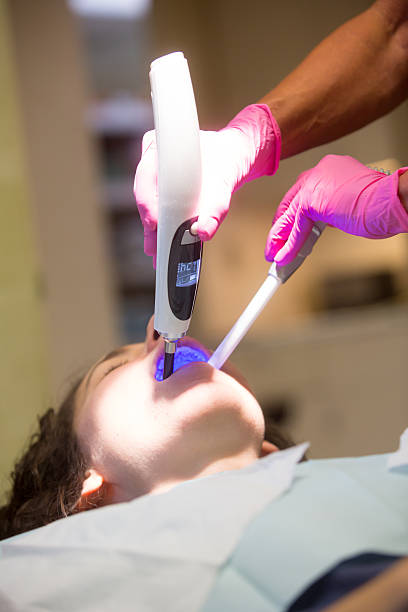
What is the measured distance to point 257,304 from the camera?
1.03 meters

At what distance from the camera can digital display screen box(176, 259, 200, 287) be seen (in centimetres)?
91

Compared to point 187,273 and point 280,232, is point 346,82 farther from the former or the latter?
point 187,273

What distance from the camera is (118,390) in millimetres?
1047

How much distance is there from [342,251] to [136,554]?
326 centimetres

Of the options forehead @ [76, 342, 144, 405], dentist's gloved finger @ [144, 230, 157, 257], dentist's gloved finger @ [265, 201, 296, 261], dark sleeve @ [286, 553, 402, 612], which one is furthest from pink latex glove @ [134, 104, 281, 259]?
dark sleeve @ [286, 553, 402, 612]

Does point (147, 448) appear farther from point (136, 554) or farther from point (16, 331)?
point (16, 331)

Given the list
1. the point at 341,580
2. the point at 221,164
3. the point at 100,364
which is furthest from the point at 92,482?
the point at 221,164

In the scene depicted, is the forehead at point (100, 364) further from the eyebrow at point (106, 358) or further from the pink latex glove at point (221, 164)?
the pink latex glove at point (221, 164)

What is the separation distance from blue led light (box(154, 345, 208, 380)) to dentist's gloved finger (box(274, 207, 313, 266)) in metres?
0.23

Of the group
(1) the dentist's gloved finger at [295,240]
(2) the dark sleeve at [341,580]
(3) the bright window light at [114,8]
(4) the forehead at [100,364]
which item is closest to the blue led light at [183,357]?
(4) the forehead at [100,364]

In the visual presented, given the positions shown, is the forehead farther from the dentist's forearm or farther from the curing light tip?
the dentist's forearm

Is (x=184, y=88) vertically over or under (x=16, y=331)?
over

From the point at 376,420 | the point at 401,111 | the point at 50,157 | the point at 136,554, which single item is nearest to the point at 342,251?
the point at 401,111

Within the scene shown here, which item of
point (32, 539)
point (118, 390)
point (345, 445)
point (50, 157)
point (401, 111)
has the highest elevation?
point (401, 111)
